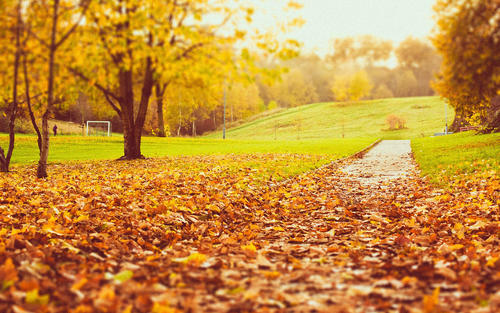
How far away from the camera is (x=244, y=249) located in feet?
16.2

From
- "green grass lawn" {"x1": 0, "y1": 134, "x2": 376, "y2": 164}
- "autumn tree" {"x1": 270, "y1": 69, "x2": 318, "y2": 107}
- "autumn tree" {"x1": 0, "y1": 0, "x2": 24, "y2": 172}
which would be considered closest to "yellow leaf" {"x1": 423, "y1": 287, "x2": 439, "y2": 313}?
"autumn tree" {"x1": 0, "y1": 0, "x2": 24, "y2": 172}

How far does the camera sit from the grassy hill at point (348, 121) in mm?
62684

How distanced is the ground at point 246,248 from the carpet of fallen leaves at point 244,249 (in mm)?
19

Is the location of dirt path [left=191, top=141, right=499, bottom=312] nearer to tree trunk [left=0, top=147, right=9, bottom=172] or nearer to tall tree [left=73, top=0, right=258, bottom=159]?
tall tree [left=73, top=0, right=258, bottom=159]

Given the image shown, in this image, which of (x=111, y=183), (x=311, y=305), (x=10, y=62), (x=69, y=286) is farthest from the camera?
(x=111, y=183)

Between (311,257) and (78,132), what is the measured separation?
51439 millimetres

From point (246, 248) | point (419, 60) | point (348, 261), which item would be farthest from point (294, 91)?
point (348, 261)

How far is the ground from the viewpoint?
315 cm

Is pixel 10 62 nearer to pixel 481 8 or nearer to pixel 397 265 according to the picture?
pixel 397 265

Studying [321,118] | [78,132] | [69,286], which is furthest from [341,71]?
[69,286]

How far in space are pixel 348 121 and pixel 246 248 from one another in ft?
241

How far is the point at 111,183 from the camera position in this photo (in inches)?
405

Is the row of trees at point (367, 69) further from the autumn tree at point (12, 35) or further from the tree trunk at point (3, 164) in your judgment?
the autumn tree at point (12, 35)

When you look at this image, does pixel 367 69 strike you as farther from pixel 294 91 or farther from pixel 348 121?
pixel 348 121
